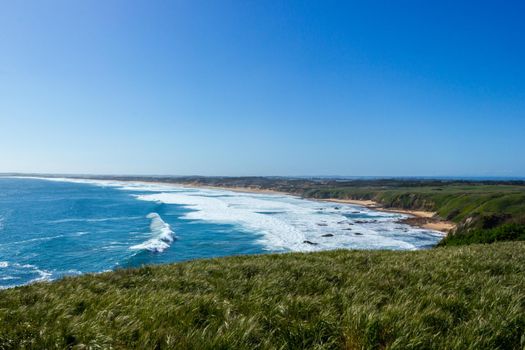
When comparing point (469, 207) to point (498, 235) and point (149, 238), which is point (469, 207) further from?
point (149, 238)

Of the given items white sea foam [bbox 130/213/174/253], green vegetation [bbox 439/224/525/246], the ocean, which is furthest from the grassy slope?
white sea foam [bbox 130/213/174/253]

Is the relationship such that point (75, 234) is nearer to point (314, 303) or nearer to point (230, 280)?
point (230, 280)

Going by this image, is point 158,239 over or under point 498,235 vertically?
under

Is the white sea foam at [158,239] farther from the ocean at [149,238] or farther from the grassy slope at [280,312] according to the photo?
the grassy slope at [280,312]

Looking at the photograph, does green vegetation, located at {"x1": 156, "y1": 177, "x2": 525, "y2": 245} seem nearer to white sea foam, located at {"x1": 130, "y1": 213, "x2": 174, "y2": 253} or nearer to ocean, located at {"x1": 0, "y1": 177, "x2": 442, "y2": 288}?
ocean, located at {"x1": 0, "y1": 177, "x2": 442, "y2": 288}

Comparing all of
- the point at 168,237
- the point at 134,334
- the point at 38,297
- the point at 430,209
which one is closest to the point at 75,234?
the point at 168,237

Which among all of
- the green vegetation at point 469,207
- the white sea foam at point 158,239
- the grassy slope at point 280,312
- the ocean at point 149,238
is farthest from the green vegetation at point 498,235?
the white sea foam at point 158,239

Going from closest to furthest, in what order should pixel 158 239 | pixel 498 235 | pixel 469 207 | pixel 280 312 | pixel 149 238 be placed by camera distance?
pixel 280 312
pixel 498 235
pixel 158 239
pixel 149 238
pixel 469 207

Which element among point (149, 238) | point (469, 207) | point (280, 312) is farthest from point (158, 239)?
point (469, 207)

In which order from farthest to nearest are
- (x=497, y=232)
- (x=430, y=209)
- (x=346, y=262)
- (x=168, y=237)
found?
(x=430, y=209), (x=168, y=237), (x=497, y=232), (x=346, y=262)
